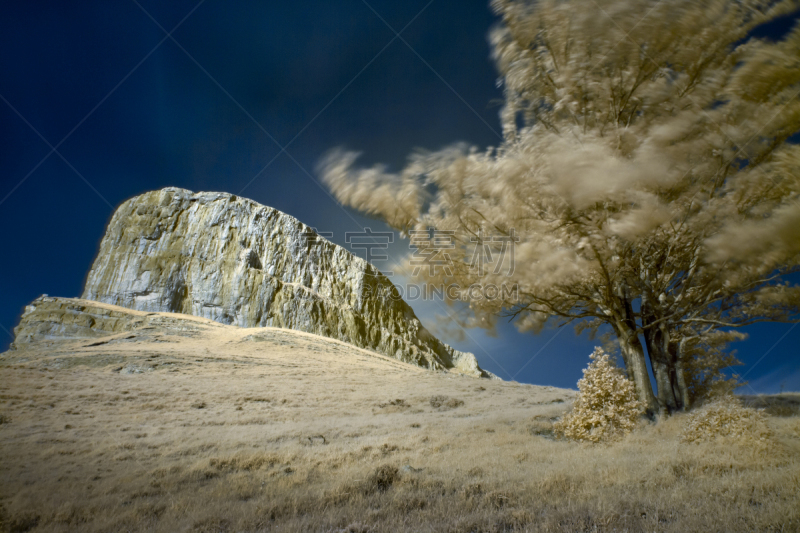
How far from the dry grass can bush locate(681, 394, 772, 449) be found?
0.21m

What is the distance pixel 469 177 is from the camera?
19.7ft

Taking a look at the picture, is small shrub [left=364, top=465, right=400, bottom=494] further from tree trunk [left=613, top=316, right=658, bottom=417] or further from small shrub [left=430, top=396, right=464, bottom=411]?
small shrub [left=430, top=396, right=464, bottom=411]

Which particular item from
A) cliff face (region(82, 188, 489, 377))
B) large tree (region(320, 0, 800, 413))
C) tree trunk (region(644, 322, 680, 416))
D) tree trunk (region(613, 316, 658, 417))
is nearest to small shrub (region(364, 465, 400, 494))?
large tree (region(320, 0, 800, 413))

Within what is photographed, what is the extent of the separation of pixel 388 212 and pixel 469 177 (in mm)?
1568

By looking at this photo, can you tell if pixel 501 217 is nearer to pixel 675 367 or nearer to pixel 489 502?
pixel 489 502

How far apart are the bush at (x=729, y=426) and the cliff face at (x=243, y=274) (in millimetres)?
48646

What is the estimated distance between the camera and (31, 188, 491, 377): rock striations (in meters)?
57.6

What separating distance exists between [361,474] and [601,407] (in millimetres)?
5150

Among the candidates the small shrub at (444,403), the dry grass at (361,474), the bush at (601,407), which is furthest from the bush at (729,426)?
the small shrub at (444,403)

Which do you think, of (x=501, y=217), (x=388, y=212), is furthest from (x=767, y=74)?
(x=388, y=212)

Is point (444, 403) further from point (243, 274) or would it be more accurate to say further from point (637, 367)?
point (243, 274)

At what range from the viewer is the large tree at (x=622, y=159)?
4996 millimetres

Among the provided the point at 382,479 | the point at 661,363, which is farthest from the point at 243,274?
the point at 382,479

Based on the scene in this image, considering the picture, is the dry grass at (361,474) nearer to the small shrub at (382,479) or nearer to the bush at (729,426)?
the small shrub at (382,479)
